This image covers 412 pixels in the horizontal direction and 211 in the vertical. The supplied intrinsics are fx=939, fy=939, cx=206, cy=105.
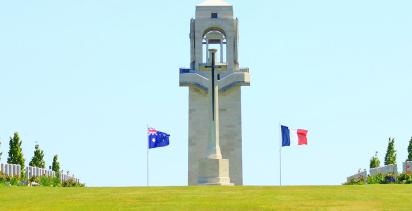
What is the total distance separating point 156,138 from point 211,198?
4248 cm

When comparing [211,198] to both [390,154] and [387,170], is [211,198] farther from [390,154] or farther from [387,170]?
[390,154]

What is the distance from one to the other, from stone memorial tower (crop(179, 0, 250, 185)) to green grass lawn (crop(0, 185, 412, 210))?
4146cm

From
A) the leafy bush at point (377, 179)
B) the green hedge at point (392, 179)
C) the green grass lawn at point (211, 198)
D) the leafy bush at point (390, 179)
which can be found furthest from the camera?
the leafy bush at point (377, 179)

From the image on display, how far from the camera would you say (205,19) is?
3327 inches

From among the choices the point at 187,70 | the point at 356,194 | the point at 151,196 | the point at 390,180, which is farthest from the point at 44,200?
the point at 187,70

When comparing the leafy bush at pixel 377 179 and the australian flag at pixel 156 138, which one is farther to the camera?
the australian flag at pixel 156 138

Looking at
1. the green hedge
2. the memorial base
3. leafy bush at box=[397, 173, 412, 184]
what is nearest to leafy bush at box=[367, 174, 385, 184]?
the green hedge

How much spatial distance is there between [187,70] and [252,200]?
4950 cm

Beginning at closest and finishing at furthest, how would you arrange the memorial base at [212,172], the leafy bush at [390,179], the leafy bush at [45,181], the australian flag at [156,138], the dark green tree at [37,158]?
1. the leafy bush at [390,179]
2. the leafy bush at [45,181]
3. the memorial base at [212,172]
4. the australian flag at [156,138]
5. the dark green tree at [37,158]

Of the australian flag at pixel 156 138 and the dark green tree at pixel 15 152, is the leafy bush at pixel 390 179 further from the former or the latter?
the dark green tree at pixel 15 152

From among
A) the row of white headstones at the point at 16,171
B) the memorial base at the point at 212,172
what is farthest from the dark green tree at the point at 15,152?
the memorial base at the point at 212,172

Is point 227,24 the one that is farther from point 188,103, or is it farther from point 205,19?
point 188,103

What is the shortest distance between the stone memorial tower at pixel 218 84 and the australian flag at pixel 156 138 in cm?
531

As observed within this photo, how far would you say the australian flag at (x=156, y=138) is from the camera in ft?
255
